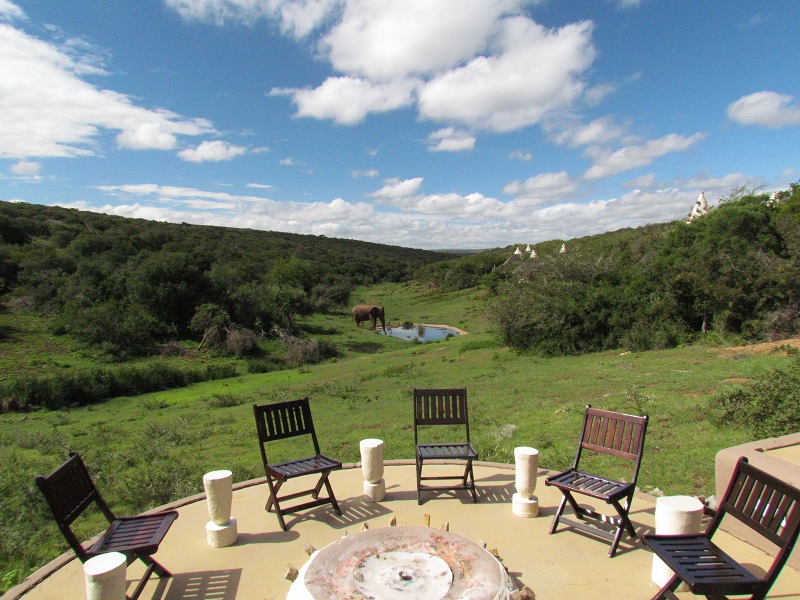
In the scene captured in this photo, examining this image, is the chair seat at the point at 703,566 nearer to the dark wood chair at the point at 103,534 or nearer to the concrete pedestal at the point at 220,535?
the concrete pedestal at the point at 220,535

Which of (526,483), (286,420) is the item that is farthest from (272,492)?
(526,483)

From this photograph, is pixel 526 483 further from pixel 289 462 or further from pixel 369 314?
pixel 369 314

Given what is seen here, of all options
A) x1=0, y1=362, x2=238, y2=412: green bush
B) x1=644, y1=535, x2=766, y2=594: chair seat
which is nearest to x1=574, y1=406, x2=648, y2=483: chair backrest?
x1=644, y1=535, x2=766, y2=594: chair seat

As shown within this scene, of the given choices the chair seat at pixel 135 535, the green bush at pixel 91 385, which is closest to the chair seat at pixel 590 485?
the chair seat at pixel 135 535

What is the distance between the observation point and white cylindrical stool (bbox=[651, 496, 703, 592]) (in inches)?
164

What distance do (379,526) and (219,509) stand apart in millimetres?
1740

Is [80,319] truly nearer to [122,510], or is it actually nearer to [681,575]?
[122,510]

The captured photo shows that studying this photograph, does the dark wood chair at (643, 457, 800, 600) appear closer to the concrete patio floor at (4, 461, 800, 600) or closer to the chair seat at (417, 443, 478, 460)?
the concrete patio floor at (4, 461, 800, 600)

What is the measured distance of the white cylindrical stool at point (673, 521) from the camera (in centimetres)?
416

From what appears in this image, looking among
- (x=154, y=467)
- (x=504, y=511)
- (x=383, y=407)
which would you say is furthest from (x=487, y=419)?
(x=154, y=467)

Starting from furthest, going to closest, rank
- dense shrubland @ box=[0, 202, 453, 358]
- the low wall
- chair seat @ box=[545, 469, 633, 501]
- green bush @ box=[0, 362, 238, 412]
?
dense shrubland @ box=[0, 202, 453, 358], green bush @ box=[0, 362, 238, 412], chair seat @ box=[545, 469, 633, 501], the low wall

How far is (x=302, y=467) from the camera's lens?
5.68m

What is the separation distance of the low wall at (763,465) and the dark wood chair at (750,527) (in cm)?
36

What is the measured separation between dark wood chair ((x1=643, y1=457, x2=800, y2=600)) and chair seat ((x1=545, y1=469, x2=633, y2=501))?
0.80 m
